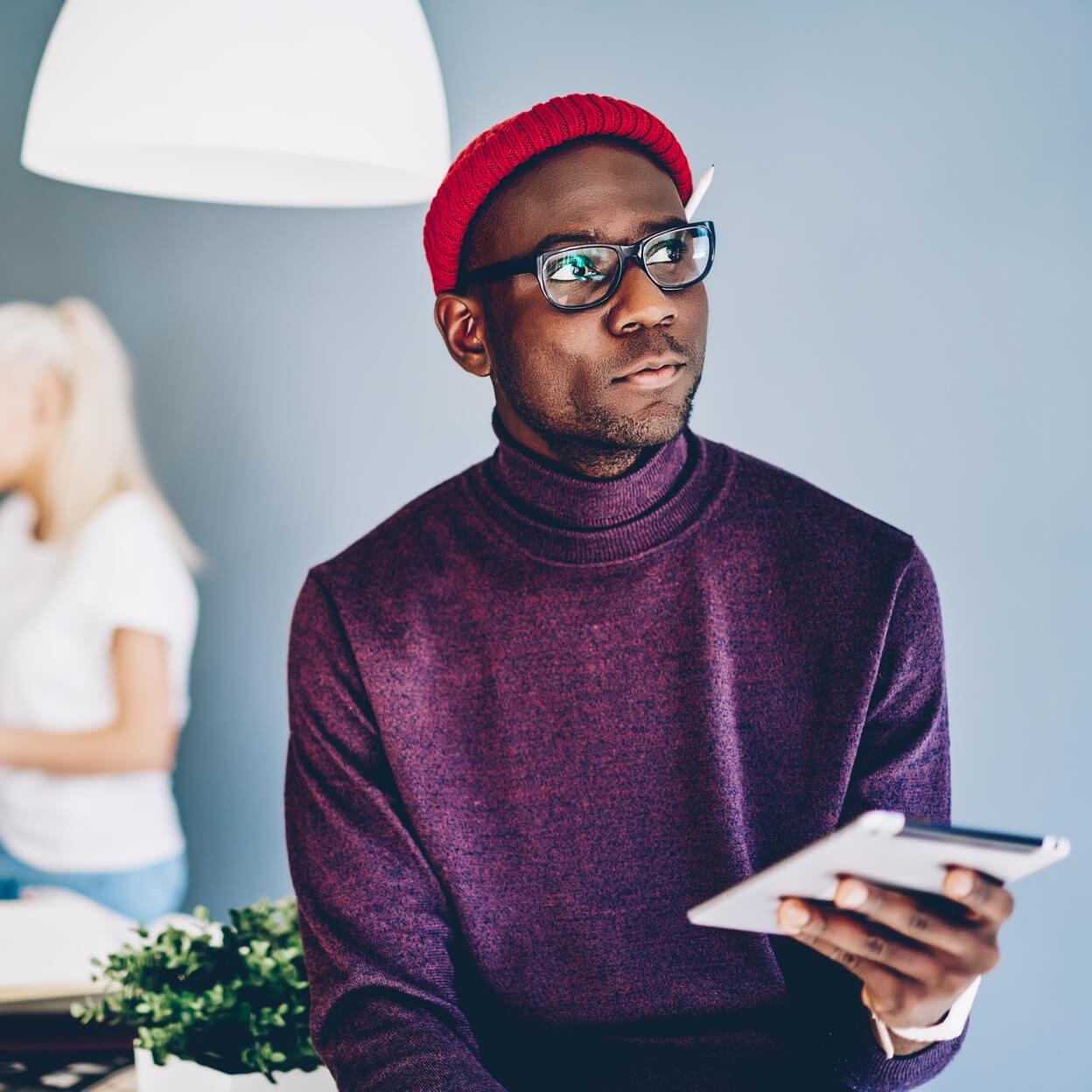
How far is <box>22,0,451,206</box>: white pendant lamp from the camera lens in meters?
1.16

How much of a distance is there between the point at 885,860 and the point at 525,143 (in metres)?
0.72

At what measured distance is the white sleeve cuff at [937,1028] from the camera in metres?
1.07

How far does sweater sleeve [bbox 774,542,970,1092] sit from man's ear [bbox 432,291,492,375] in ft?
1.52

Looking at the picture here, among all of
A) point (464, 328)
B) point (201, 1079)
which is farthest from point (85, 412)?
point (201, 1079)

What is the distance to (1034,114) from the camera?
1702 millimetres

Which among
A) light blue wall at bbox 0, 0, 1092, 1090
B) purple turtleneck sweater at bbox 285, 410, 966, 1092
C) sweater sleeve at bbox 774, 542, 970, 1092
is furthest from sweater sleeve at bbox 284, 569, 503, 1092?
light blue wall at bbox 0, 0, 1092, 1090

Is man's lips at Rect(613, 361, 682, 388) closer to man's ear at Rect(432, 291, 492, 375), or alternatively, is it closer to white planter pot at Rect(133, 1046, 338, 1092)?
man's ear at Rect(432, 291, 492, 375)

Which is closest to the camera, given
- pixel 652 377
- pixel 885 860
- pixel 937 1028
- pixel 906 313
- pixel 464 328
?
pixel 885 860

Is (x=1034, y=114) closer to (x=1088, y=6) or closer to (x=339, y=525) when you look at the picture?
(x=1088, y=6)

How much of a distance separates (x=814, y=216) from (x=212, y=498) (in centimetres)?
96

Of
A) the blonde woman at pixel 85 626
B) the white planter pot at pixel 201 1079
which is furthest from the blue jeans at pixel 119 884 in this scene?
the white planter pot at pixel 201 1079

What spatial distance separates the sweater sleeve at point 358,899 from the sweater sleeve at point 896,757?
12.3 inches

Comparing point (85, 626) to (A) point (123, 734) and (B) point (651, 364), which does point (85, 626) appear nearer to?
(A) point (123, 734)

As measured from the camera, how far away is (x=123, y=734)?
1909 mm
